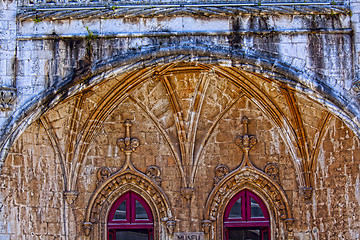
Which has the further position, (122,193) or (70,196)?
(122,193)

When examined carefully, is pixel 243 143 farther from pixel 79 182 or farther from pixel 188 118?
pixel 79 182

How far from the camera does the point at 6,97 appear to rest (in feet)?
54.2

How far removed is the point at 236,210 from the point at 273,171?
42.0 inches

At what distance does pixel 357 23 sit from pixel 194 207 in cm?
476

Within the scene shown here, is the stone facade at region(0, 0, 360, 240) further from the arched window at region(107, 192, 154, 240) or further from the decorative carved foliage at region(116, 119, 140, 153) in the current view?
the arched window at region(107, 192, 154, 240)

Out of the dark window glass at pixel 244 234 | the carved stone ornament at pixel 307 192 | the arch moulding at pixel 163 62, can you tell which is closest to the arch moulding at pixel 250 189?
the dark window glass at pixel 244 234

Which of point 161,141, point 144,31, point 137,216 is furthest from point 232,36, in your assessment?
point 137,216

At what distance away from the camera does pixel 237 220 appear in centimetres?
1805

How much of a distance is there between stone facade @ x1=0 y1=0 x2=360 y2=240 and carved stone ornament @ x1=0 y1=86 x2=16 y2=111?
0.08 feet

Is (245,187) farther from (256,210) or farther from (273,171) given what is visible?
(273,171)

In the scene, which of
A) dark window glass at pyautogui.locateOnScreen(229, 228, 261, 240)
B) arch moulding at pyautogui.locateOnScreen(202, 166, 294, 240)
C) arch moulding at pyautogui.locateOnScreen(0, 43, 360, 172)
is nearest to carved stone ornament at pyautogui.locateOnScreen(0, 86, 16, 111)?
arch moulding at pyautogui.locateOnScreen(0, 43, 360, 172)

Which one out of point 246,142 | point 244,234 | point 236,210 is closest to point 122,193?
point 236,210

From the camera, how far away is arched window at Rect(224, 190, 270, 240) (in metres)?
18.0

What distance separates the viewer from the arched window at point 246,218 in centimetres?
1798
